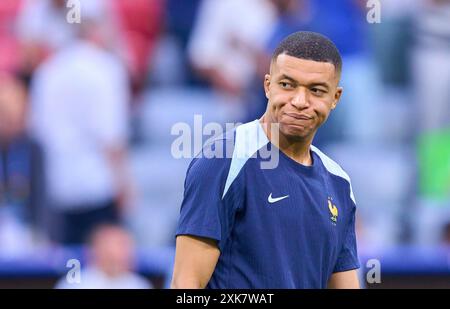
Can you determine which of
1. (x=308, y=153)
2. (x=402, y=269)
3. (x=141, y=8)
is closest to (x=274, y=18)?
(x=141, y=8)

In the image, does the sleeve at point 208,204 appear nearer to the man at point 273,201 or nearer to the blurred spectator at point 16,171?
the man at point 273,201

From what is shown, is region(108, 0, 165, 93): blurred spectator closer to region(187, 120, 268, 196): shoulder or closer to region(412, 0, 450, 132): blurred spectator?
region(412, 0, 450, 132): blurred spectator

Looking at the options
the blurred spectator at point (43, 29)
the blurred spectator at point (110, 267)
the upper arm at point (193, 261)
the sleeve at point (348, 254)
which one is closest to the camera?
the upper arm at point (193, 261)

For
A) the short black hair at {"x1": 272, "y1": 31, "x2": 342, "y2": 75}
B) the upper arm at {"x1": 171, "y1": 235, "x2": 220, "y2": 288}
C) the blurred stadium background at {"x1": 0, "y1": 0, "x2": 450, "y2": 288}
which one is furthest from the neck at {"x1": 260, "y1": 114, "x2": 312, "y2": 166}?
the blurred stadium background at {"x1": 0, "y1": 0, "x2": 450, "y2": 288}

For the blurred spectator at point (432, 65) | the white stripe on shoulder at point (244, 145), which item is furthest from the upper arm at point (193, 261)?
the blurred spectator at point (432, 65)

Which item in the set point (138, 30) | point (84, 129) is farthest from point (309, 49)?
point (138, 30)

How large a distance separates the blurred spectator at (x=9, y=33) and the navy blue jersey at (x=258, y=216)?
15.3 ft

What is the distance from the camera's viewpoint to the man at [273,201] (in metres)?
3.56

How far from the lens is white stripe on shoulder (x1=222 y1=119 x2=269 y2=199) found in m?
3.61

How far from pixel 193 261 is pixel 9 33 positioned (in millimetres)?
5111

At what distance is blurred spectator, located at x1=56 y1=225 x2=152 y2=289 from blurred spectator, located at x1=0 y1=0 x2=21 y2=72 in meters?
1.60

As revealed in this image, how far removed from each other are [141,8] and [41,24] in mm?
823

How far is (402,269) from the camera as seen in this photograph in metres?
7.75
